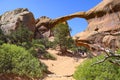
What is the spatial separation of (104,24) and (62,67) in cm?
689

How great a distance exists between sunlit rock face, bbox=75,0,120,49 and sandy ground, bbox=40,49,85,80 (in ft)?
10.6

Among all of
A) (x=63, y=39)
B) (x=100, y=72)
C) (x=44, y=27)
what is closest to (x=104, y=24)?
(x=63, y=39)

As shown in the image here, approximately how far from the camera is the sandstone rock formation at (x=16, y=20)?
37878 mm

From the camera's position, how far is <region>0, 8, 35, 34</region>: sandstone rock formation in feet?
124

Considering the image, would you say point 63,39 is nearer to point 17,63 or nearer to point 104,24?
point 104,24

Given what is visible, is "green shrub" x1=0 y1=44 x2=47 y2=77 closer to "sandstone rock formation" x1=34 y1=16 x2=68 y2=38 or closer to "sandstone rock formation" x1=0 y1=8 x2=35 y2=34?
"sandstone rock formation" x1=0 y1=8 x2=35 y2=34

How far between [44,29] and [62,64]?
45.0ft

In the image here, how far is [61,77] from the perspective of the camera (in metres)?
24.5

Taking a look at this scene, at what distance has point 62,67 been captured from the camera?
96.5 feet

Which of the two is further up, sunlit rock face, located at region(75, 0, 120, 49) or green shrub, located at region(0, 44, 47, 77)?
sunlit rock face, located at region(75, 0, 120, 49)

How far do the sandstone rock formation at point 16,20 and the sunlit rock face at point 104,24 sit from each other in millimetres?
11098

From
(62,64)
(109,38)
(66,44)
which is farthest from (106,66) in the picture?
(66,44)

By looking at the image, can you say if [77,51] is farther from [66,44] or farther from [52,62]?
[52,62]

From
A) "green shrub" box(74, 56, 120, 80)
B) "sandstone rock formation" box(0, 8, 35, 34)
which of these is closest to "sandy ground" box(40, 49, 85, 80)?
"green shrub" box(74, 56, 120, 80)
